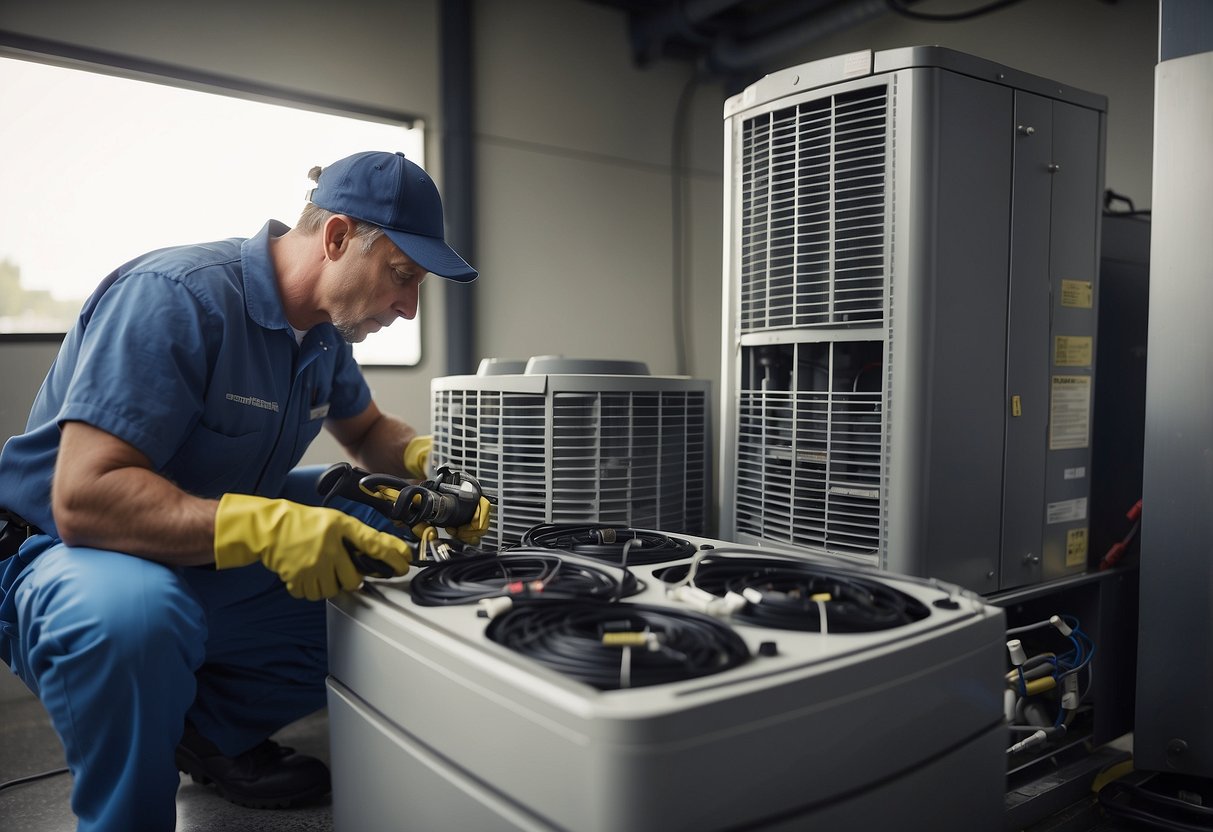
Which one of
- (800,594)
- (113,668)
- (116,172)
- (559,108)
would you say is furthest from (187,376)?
(559,108)

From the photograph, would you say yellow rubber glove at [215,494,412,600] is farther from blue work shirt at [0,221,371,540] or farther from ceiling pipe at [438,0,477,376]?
ceiling pipe at [438,0,477,376]

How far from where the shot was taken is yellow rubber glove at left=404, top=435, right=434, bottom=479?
5.55ft

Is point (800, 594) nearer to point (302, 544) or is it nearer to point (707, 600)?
point (707, 600)

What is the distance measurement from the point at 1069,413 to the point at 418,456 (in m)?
1.24

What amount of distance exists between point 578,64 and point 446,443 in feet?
5.78

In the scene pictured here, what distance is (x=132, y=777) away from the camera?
3.23 ft

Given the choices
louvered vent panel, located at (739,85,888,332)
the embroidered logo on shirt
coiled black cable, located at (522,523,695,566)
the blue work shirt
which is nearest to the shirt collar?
the blue work shirt

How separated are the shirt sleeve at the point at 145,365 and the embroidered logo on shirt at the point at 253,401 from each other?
5 centimetres

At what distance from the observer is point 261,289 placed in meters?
1.29

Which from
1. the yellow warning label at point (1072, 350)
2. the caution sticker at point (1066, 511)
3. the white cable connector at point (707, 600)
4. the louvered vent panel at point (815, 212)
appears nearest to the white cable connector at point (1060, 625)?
the caution sticker at point (1066, 511)

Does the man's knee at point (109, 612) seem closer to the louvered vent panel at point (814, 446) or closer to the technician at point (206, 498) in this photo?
the technician at point (206, 498)

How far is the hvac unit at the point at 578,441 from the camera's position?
1.42 metres

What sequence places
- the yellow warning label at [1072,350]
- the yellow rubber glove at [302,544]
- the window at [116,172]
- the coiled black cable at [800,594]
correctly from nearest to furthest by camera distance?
the coiled black cable at [800,594] → the yellow rubber glove at [302,544] → the yellow warning label at [1072,350] → the window at [116,172]

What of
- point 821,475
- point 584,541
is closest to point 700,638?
point 584,541
